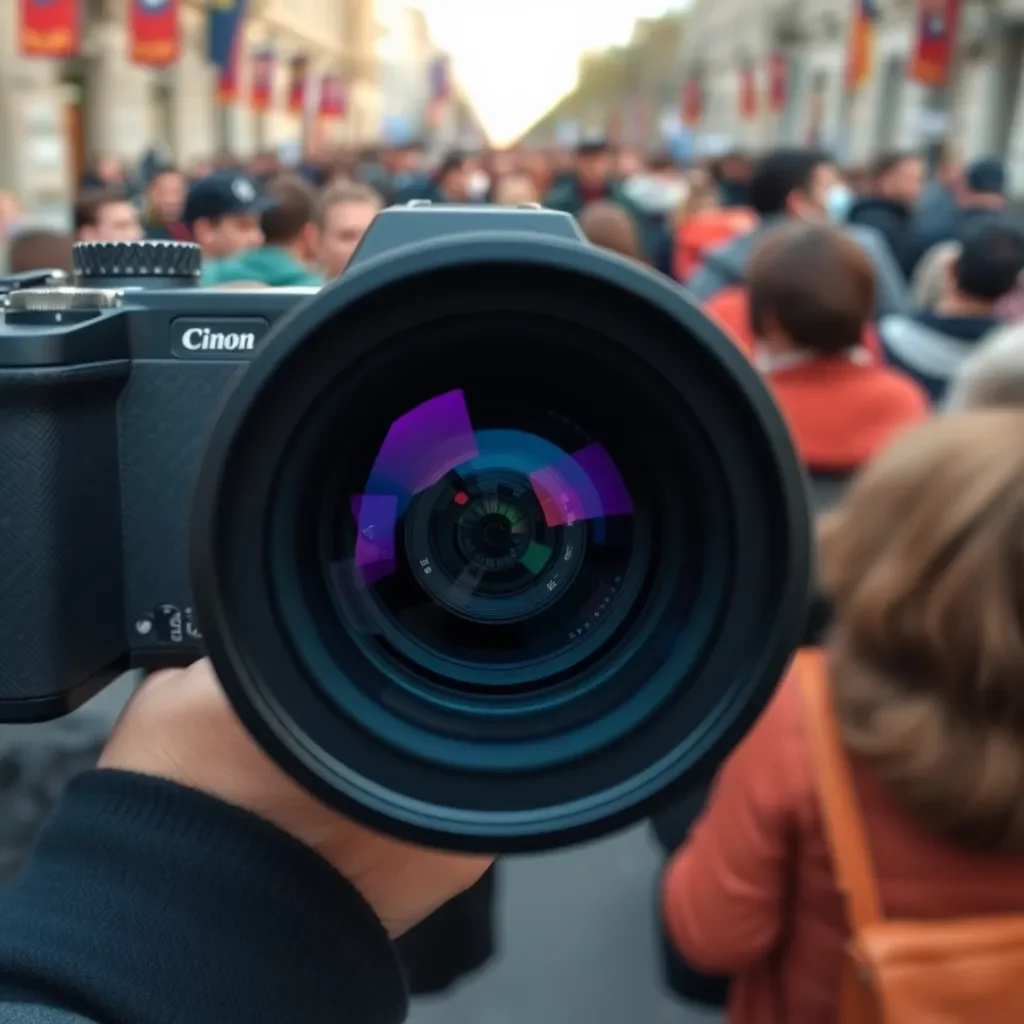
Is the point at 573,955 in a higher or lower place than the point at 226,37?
lower

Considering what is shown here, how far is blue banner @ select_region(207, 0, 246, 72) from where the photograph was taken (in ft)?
48.2

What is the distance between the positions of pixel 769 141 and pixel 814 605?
26205 millimetres

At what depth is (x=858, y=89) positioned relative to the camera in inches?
752

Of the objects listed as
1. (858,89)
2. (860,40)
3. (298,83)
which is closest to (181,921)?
(860,40)

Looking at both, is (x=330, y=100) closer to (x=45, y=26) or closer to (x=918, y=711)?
(x=45, y=26)

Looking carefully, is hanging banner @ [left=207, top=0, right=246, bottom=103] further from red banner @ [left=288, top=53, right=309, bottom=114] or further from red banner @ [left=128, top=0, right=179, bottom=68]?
red banner @ [left=288, top=53, right=309, bottom=114]

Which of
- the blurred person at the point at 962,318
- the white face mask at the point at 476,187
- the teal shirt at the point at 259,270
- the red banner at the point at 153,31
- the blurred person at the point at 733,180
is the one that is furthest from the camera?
the red banner at the point at 153,31

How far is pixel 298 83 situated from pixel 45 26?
1246 cm

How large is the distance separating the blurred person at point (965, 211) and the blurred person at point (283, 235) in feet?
8.68

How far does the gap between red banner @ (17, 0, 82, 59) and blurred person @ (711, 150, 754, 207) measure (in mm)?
4780

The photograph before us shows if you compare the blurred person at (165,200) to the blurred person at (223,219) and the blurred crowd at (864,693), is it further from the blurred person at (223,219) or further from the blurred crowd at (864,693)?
the blurred crowd at (864,693)

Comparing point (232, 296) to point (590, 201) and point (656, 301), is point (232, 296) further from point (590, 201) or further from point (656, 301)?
point (590, 201)

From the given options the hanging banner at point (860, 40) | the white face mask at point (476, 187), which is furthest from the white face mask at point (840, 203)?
the hanging banner at point (860, 40)

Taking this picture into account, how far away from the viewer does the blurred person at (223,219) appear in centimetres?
384
